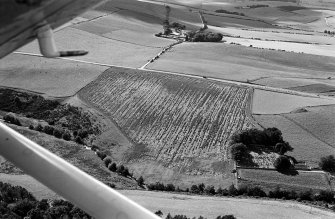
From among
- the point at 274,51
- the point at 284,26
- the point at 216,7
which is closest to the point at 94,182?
the point at 274,51

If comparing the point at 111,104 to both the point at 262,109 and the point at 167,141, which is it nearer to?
the point at 167,141

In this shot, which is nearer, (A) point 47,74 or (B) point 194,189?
(B) point 194,189

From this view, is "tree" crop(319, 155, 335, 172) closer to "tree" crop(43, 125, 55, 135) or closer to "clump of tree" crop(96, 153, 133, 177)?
Answer: "clump of tree" crop(96, 153, 133, 177)

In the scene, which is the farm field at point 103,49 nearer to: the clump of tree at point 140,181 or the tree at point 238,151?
the tree at point 238,151

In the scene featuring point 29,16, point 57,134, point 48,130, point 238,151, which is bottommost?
point 57,134

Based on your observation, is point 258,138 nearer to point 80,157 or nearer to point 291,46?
point 80,157

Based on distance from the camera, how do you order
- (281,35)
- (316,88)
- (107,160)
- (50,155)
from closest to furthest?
(50,155) → (107,160) → (316,88) → (281,35)

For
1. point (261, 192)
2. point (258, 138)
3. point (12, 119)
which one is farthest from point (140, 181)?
point (12, 119)

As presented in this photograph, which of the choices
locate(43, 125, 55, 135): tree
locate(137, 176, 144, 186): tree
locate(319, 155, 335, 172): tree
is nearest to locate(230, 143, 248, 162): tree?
locate(319, 155, 335, 172): tree
